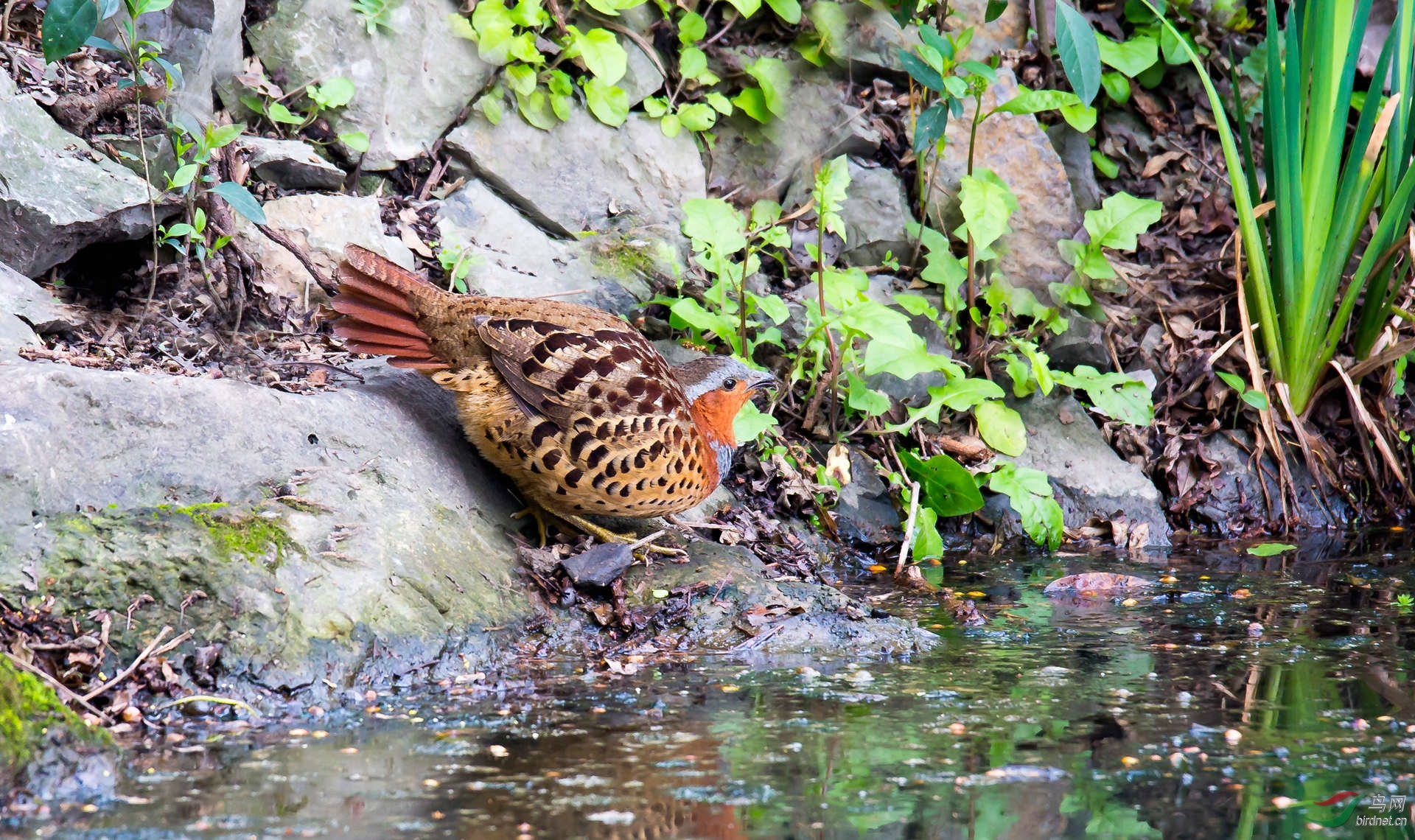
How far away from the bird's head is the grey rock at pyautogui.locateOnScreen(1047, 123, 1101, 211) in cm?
Answer: 305

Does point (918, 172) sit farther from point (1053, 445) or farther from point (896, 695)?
point (896, 695)

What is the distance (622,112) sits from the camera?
628cm

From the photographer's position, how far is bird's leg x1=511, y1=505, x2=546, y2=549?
437cm

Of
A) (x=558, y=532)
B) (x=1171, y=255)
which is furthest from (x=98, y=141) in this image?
(x=1171, y=255)

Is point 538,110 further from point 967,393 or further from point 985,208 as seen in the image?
point 967,393

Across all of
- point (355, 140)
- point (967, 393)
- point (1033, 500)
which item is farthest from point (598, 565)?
point (355, 140)

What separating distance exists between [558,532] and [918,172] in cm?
303

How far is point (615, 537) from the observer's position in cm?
445

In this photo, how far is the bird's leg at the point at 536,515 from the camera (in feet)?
14.3

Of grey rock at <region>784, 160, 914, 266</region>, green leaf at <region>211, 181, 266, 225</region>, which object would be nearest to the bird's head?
green leaf at <region>211, 181, 266, 225</region>

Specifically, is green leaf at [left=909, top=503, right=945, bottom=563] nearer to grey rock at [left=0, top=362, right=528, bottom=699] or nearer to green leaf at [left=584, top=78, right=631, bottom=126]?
grey rock at [left=0, top=362, right=528, bottom=699]

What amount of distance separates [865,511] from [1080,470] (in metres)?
1.21

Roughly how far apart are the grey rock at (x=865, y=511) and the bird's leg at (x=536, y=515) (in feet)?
5.32

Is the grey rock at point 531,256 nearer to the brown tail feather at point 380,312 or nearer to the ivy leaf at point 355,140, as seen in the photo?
the ivy leaf at point 355,140
